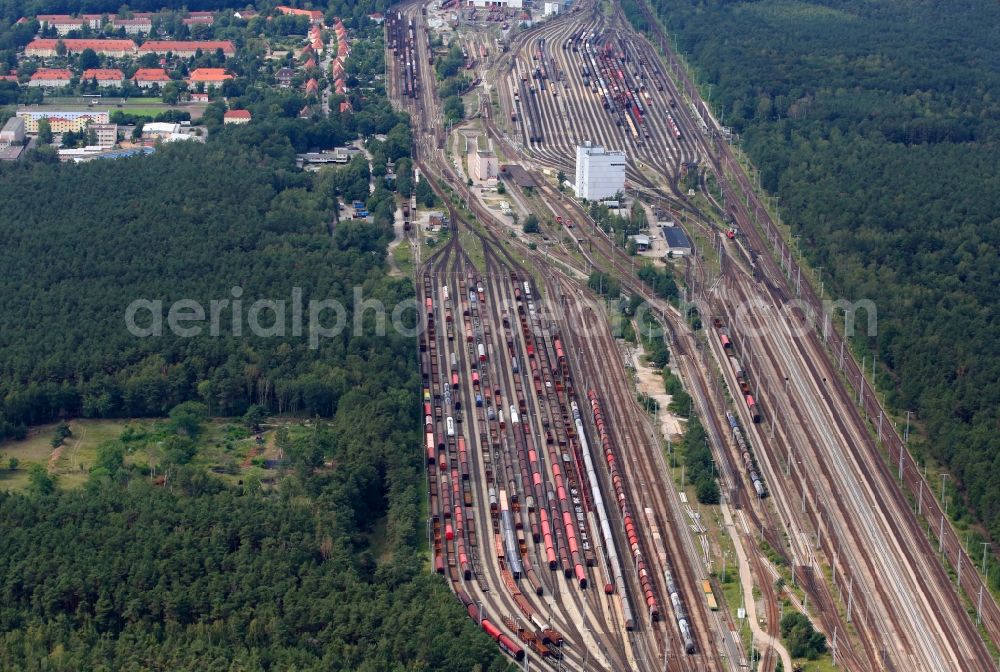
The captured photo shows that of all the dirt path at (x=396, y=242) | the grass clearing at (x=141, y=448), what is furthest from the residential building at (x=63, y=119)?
the grass clearing at (x=141, y=448)

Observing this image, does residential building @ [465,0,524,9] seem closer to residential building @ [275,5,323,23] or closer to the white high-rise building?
residential building @ [275,5,323,23]

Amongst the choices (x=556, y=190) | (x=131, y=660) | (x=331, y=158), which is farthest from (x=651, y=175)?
(x=131, y=660)

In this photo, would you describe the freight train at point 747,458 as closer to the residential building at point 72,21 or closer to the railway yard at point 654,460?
the railway yard at point 654,460

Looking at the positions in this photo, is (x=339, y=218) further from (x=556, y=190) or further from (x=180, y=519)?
(x=180, y=519)

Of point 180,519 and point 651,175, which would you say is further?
point 651,175

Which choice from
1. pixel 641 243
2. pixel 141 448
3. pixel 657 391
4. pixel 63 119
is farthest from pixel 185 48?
pixel 141 448
